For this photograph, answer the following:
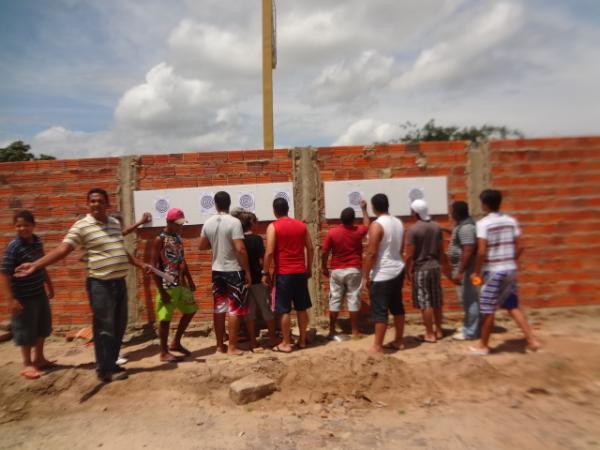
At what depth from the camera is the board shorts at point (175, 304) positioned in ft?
14.8

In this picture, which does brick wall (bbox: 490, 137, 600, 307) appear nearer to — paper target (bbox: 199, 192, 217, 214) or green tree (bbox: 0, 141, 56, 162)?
paper target (bbox: 199, 192, 217, 214)

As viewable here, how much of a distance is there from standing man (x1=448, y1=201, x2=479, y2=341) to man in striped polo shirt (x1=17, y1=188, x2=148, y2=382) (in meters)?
3.61

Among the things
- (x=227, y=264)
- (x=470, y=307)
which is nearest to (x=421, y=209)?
(x=470, y=307)

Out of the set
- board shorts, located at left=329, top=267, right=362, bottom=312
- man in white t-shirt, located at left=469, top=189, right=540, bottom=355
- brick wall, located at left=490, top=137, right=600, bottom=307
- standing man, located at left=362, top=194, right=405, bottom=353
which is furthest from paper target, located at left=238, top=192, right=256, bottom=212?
brick wall, located at left=490, top=137, right=600, bottom=307

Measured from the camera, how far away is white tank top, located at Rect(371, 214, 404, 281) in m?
4.49

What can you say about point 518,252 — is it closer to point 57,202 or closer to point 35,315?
point 35,315

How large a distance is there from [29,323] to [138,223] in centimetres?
153

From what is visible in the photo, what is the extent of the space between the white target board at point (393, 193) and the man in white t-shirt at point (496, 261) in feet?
3.46

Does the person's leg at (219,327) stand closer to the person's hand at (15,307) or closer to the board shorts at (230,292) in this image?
the board shorts at (230,292)

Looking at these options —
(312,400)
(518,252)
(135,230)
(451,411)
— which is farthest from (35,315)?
(518,252)

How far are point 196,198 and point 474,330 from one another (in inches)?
148

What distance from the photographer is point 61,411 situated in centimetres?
382

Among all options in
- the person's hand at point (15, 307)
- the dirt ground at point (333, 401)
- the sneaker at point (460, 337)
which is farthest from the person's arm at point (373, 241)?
the person's hand at point (15, 307)

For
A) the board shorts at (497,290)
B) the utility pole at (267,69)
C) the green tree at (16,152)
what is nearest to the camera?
the board shorts at (497,290)
